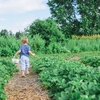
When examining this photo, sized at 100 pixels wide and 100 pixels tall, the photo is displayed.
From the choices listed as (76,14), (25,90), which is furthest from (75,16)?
(25,90)

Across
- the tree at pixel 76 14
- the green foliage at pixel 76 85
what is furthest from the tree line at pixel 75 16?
the green foliage at pixel 76 85

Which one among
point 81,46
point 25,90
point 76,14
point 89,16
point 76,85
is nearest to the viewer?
point 76,85

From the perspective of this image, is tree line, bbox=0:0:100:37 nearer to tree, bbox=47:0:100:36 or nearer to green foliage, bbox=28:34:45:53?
tree, bbox=47:0:100:36

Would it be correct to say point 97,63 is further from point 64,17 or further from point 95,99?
point 64,17

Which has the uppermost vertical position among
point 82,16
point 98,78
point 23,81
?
point 82,16

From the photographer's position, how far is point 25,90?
7496mm

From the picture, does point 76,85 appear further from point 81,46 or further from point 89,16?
point 89,16

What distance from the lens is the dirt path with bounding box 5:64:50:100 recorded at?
6730 millimetres

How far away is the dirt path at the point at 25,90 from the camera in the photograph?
22.1ft

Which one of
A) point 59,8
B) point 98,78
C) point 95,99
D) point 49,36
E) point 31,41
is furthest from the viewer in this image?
point 59,8

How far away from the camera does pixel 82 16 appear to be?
127ft

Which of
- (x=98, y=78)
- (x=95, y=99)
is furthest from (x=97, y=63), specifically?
(x=95, y=99)

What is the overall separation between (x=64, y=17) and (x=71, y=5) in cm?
211

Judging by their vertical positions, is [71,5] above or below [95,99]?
above
